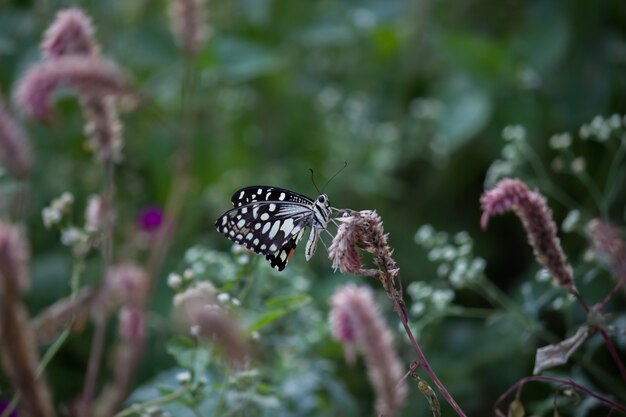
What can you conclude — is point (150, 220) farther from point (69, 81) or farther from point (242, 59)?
point (69, 81)

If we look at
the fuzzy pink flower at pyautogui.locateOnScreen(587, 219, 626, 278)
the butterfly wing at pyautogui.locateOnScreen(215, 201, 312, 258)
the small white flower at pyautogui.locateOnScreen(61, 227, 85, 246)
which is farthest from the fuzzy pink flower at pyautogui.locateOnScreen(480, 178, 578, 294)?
the small white flower at pyautogui.locateOnScreen(61, 227, 85, 246)

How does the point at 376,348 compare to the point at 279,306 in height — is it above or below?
below

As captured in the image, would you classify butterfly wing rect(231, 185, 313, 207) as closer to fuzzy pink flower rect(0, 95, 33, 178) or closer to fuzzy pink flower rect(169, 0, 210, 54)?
fuzzy pink flower rect(169, 0, 210, 54)

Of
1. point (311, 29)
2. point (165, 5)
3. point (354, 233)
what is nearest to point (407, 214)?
point (311, 29)

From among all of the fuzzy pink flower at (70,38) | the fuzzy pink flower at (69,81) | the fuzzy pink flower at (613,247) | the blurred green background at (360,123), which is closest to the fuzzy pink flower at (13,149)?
the fuzzy pink flower at (69,81)

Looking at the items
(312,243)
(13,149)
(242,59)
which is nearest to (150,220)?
(242,59)
